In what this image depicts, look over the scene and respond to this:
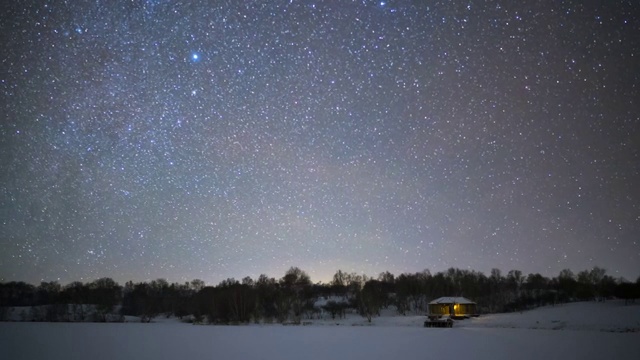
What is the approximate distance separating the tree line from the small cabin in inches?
644

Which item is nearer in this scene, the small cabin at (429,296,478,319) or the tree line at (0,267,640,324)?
the small cabin at (429,296,478,319)

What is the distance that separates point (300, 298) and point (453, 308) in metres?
47.7

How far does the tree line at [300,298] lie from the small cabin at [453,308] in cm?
1635

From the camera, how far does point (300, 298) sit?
9981 centimetres

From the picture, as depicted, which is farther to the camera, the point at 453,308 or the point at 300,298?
the point at 300,298

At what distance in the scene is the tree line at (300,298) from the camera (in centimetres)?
8138

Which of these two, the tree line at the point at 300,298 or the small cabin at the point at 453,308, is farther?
the tree line at the point at 300,298

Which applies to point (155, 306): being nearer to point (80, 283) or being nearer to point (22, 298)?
point (22, 298)

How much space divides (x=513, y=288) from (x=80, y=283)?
134097 millimetres

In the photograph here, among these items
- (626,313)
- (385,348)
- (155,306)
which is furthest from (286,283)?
(385,348)

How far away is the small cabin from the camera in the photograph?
194 feet

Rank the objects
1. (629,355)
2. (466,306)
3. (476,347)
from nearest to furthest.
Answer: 1. (629,355)
2. (476,347)
3. (466,306)

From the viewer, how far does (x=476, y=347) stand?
985 inches

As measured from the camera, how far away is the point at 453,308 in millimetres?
59375
